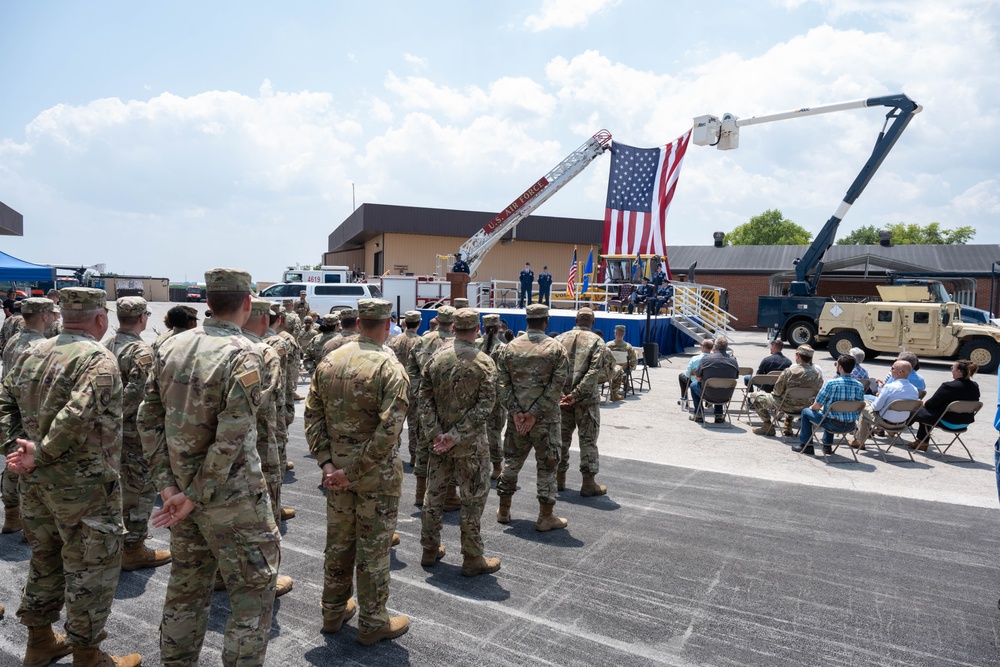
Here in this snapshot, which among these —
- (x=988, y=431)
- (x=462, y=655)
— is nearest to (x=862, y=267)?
(x=988, y=431)

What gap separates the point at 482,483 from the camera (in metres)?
4.62

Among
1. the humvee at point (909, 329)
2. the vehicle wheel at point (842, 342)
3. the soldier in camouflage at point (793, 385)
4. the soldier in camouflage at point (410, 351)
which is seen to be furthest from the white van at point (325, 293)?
the soldier in camouflage at point (793, 385)

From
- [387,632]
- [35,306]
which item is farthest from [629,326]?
[387,632]

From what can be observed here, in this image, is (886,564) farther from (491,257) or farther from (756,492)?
(491,257)

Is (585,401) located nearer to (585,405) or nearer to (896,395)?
(585,405)

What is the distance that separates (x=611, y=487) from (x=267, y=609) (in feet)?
15.4

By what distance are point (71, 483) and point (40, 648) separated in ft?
3.08

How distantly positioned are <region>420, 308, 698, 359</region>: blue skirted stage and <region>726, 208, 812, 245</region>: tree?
62517mm

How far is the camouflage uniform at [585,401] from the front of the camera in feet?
20.8

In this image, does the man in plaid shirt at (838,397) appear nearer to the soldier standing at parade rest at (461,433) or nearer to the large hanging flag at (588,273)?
the soldier standing at parade rest at (461,433)

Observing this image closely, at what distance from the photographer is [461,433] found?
4.57 metres

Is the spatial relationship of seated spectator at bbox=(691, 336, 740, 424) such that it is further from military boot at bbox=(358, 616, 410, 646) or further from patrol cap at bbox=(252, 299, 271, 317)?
military boot at bbox=(358, 616, 410, 646)

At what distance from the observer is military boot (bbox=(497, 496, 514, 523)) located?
575 centimetres

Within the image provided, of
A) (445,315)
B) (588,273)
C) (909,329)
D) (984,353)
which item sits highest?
(588,273)
